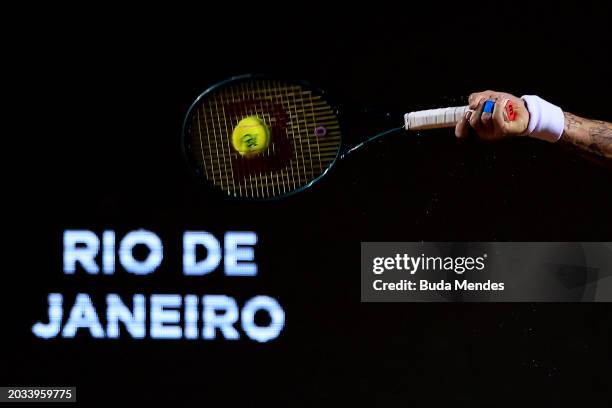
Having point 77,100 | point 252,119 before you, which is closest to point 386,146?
point 252,119

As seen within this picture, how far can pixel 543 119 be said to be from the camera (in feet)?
8.57

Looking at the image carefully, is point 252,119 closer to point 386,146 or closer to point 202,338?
point 386,146

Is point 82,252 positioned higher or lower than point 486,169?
lower

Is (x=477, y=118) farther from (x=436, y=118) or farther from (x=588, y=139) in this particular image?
(x=588, y=139)

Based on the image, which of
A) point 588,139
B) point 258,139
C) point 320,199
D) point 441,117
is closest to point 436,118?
point 441,117

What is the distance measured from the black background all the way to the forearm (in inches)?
26.3

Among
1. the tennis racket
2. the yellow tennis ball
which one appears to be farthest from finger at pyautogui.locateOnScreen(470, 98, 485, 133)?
the yellow tennis ball

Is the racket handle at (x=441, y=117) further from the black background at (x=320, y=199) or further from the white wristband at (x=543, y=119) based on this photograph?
the black background at (x=320, y=199)

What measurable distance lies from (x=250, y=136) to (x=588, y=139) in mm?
1154

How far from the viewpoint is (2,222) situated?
11.9ft

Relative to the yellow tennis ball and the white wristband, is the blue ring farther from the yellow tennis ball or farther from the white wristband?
the yellow tennis ball

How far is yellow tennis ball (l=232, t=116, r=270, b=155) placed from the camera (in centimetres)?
313

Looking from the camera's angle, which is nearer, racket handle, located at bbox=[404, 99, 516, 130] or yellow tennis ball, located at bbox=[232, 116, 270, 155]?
racket handle, located at bbox=[404, 99, 516, 130]

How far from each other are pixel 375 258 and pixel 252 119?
800mm
